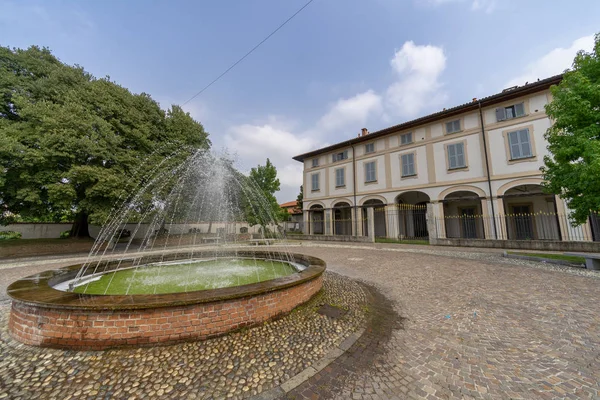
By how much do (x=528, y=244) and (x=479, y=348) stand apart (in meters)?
13.8

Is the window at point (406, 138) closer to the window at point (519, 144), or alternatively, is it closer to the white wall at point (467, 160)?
the white wall at point (467, 160)

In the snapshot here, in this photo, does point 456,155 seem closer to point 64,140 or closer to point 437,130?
point 437,130

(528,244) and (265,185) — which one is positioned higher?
(265,185)

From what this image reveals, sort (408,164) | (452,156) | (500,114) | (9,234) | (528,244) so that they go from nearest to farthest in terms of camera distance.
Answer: (528,244)
(500,114)
(9,234)
(452,156)
(408,164)

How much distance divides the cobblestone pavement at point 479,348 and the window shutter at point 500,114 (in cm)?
1337

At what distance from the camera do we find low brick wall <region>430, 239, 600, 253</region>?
10.7 m

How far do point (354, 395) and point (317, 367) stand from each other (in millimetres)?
518

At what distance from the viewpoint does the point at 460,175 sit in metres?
16.5

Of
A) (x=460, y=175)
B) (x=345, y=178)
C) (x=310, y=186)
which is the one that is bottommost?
(x=460, y=175)

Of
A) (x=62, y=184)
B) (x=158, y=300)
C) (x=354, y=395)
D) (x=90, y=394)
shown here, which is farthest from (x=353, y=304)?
(x=62, y=184)

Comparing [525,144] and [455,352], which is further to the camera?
[525,144]

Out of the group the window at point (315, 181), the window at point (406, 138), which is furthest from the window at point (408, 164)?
the window at point (315, 181)

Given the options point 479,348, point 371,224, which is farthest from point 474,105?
point 479,348

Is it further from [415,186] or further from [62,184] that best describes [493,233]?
[62,184]
